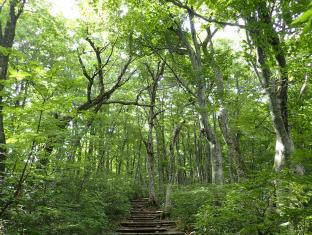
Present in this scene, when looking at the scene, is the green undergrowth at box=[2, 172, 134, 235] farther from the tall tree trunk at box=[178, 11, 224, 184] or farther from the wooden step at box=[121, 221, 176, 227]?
the tall tree trunk at box=[178, 11, 224, 184]

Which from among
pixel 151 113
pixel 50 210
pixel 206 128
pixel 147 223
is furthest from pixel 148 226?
pixel 151 113

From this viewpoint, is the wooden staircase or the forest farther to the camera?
the wooden staircase

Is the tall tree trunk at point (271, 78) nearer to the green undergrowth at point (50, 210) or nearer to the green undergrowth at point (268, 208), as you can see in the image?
the green undergrowth at point (268, 208)

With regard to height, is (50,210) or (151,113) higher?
(151,113)

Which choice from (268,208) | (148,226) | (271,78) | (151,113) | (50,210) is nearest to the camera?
(268,208)

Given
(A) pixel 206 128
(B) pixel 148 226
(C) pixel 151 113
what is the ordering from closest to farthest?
(A) pixel 206 128
(B) pixel 148 226
(C) pixel 151 113

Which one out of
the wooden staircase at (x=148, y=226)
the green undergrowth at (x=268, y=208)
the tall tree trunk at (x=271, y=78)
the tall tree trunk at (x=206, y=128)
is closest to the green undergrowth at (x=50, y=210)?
the wooden staircase at (x=148, y=226)

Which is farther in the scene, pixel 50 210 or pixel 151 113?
pixel 151 113

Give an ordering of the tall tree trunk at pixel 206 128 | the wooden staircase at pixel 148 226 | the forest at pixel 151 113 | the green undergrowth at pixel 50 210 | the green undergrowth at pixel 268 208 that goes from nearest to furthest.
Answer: the green undergrowth at pixel 268 208, the forest at pixel 151 113, the green undergrowth at pixel 50 210, the wooden staircase at pixel 148 226, the tall tree trunk at pixel 206 128

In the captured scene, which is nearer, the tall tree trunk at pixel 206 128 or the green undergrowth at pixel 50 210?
the green undergrowth at pixel 50 210

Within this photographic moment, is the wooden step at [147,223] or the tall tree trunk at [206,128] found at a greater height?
the tall tree trunk at [206,128]

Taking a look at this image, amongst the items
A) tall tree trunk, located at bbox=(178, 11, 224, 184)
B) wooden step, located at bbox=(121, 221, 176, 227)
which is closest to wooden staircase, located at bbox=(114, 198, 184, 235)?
wooden step, located at bbox=(121, 221, 176, 227)

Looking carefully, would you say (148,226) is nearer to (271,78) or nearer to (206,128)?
(206,128)


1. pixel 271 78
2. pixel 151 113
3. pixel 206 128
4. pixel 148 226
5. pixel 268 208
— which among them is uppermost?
pixel 151 113
